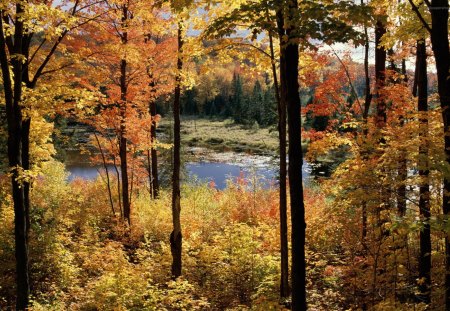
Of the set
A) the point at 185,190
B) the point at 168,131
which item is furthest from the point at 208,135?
the point at 185,190

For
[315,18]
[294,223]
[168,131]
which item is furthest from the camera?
[168,131]

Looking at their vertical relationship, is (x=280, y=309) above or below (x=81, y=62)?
below

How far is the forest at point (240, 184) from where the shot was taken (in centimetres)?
579

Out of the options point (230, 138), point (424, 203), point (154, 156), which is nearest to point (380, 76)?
point (424, 203)

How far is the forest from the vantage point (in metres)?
5.79

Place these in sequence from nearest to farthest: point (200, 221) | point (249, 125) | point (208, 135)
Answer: point (200, 221) < point (208, 135) < point (249, 125)

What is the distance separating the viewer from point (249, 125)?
3445 inches

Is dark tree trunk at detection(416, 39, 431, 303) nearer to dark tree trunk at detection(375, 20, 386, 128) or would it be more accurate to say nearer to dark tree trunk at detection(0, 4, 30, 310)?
dark tree trunk at detection(375, 20, 386, 128)

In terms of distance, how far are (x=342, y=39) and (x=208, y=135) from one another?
246 ft

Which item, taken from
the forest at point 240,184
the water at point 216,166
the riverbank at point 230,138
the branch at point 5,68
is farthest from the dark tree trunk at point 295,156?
the riverbank at point 230,138

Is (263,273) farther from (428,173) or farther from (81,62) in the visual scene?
(81,62)

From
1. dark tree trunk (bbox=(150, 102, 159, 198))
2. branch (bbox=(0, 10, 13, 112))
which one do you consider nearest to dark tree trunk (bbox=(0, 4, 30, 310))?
branch (bbox=(0, 10, 13, 112))

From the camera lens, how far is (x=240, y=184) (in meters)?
20.0

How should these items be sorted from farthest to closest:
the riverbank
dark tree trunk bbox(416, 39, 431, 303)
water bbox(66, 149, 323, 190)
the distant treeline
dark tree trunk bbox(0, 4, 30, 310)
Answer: the distant treeline < the riverbank < water bbox(66, 149, 323, 190) < dark tree trunk bbox(0, 4, 30, 310) < dark tree trunk bbox(416, 39, 431, 303)
